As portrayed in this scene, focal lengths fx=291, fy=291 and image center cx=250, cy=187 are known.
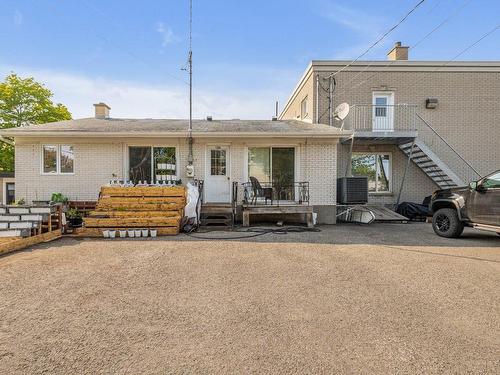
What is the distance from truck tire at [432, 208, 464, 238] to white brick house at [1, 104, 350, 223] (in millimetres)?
3231

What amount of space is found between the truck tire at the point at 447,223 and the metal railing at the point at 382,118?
5010mm

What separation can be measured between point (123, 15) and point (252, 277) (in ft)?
29.7

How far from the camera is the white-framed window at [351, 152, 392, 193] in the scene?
40.9ft

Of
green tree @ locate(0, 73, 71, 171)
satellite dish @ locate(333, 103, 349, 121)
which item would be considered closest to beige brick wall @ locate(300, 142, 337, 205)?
satellite dish @ locate(333, 103, 349, 121)

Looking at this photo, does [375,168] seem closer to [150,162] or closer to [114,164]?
[150,162]

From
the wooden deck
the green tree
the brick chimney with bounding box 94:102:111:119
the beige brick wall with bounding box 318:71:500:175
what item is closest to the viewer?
the wooden deck

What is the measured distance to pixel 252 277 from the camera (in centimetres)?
423

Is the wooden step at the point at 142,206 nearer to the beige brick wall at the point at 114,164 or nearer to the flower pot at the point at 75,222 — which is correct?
the flower pot at the point at 75,222

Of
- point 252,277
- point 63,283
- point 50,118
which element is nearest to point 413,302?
point 252,277

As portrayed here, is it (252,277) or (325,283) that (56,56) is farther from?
(325,283)

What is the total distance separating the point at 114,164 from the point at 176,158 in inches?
82.3

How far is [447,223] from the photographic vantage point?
7.34 metres

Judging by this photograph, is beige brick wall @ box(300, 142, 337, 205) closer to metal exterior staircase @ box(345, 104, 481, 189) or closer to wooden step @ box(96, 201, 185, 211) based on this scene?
metal exterior staircase @ box(345, 104, 481, 189)

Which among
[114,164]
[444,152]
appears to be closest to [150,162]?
[114,164]
